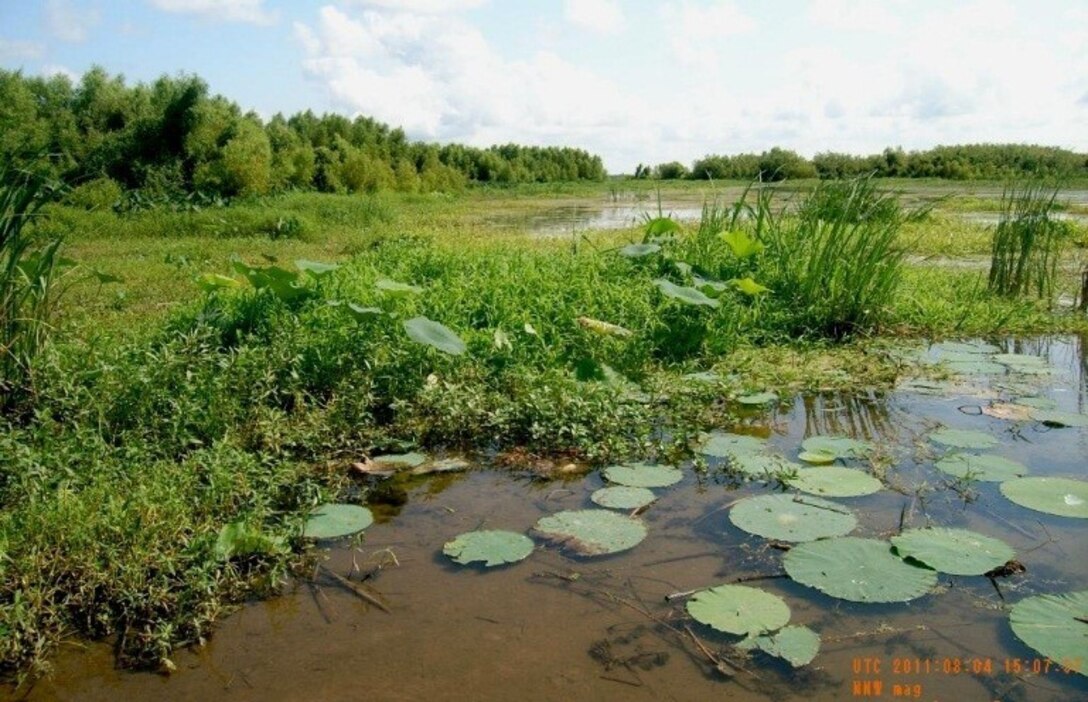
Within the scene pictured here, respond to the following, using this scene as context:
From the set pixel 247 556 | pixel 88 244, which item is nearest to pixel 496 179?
pixel 88 244

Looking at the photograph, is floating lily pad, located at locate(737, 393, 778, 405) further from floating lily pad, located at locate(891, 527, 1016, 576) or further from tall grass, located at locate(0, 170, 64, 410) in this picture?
tall grass, located at locate(0, 170, 64, 410)

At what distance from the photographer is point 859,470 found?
311 cm

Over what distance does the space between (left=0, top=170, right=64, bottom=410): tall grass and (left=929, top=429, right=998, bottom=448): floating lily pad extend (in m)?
3.58

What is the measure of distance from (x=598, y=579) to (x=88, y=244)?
993 centimetres

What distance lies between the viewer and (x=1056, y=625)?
6.77 ft

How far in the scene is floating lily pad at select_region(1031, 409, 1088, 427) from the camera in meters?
3.59

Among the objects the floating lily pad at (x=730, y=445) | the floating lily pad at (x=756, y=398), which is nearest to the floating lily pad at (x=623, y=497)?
the floating lily pad at (x=730, y=445)

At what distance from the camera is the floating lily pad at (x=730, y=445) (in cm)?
333

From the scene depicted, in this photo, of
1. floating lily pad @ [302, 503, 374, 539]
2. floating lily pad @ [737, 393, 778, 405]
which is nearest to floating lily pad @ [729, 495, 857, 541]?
floating lily pad @ [737, 393, 778, 405]

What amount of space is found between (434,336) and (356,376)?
0.39m

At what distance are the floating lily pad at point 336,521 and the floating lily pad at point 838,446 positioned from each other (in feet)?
5.70

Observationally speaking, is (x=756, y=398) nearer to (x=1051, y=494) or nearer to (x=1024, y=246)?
(x=1051, y=494)

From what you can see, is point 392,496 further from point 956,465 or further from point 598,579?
point 956,465

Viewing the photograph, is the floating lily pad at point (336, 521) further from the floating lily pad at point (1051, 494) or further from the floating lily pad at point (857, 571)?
the floating lily pad at point (1051, 494)
